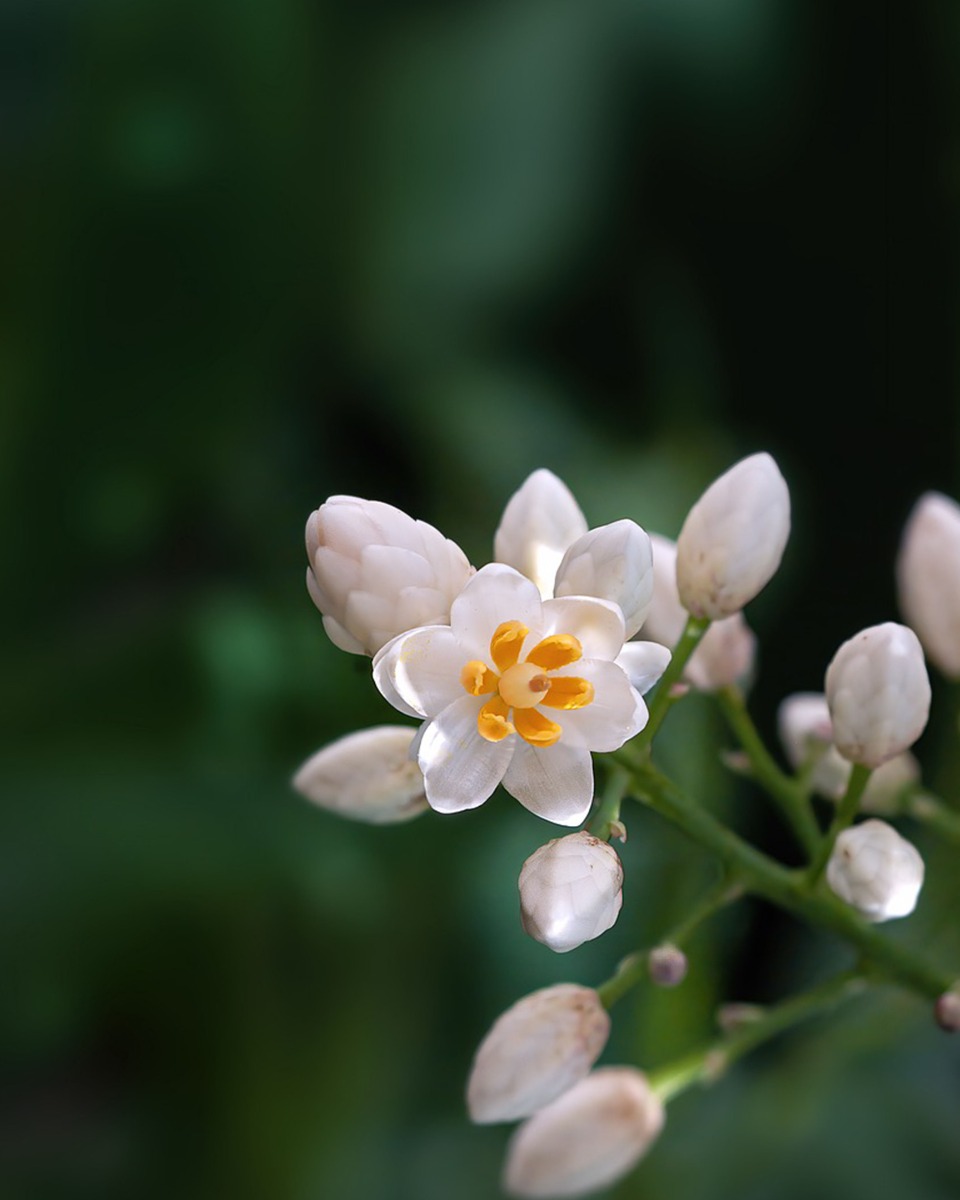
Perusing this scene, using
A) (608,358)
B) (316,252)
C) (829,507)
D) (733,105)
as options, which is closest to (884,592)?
(829,507)

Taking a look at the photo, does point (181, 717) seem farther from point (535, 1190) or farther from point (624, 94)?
point (624, 94)

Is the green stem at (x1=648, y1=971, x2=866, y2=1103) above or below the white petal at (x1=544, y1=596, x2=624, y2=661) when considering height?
Answer: below

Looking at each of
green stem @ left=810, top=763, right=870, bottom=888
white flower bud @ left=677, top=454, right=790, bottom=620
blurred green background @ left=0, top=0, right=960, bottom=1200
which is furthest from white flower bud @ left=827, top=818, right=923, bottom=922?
blurred green background @ left=0, top=0, right=960, bottom=1200

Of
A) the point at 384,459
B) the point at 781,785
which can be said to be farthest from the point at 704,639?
the point at 384,459

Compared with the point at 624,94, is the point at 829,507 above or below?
below

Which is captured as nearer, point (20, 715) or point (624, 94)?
point (20, 715)

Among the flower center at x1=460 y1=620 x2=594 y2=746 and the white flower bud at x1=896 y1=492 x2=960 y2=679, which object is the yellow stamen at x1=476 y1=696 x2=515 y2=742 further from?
the white flower bud at x1=896 y1=492 x2=960 y2=679

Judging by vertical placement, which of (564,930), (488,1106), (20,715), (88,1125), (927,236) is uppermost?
(927,236)
